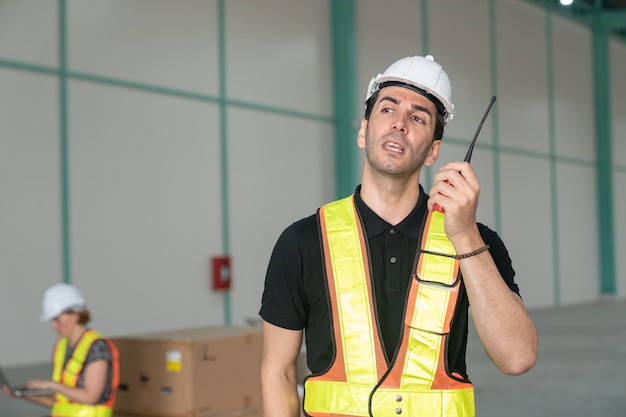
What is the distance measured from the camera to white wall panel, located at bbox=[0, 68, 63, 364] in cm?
989

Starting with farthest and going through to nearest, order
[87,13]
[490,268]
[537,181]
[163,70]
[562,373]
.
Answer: [537,181] < [163,70] < [87,13] < [562,373] < [490,268]

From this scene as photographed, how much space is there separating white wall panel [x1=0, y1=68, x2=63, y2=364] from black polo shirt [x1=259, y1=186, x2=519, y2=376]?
324 inches

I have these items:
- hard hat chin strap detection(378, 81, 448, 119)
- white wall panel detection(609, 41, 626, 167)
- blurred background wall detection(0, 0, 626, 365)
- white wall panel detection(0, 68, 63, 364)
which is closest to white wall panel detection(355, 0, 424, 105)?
blurred background wall detection(0, 0, 626, 365)

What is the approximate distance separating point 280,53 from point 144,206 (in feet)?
12.8

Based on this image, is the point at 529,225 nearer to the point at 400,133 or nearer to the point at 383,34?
the point at 383,34

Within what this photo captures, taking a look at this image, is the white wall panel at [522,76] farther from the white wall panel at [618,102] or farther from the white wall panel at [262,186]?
the white wall panel at [262,186]

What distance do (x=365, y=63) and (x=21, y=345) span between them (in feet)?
27.4

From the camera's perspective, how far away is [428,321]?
222 cm

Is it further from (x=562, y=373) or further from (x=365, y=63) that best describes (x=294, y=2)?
(x=562, y=373)

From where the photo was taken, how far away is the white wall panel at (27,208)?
9.89m

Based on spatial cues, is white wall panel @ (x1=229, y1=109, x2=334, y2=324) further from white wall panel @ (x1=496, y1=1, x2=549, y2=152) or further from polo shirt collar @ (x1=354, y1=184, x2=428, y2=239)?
polo shirt collar @ (x1=354, y1=184, x2=428, y2=239)

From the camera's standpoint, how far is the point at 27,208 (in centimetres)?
1011

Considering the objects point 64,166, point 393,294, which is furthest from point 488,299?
point 64,166

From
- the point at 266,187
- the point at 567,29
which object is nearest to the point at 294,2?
the point at 266,187
